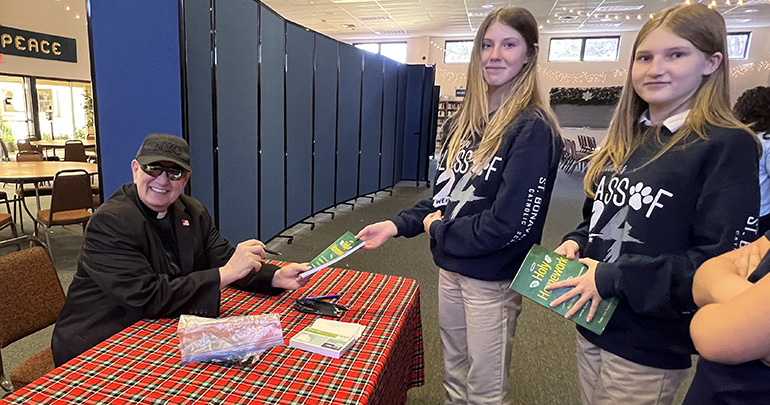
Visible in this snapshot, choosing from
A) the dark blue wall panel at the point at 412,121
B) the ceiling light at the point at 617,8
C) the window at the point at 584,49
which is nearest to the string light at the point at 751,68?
the window at the point at 584,49

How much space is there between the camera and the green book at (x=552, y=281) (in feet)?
3.56

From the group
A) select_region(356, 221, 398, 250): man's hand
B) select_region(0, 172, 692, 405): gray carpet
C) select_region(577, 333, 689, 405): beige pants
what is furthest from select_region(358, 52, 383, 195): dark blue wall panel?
select_region(577, 333, 689, 405): beige pants

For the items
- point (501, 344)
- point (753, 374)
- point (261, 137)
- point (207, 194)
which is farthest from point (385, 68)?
point (753, 374)

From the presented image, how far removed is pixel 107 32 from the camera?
9.34 ft

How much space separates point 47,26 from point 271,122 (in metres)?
8.00

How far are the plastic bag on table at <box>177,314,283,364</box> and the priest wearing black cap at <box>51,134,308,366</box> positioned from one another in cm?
16

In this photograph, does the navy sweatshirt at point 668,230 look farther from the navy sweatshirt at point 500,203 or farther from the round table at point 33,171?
the round table at point 33,171

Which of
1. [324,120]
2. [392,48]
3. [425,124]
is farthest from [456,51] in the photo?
[324,120]

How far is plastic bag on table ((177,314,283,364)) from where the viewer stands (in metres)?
1.07

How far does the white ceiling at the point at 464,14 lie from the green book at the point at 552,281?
940cm

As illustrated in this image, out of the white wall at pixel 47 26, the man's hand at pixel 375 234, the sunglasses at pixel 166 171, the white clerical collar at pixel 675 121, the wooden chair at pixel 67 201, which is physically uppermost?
the white wall at pixel 47 26

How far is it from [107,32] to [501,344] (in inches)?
118

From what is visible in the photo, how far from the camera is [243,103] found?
A: 149 inches

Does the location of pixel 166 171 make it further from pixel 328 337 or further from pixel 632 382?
pixel 632 382
